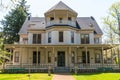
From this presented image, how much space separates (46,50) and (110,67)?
9844 millimetres

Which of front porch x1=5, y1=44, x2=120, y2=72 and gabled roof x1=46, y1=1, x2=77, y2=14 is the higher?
gabled roof x1=46, y1=1, x2=77, y2=14

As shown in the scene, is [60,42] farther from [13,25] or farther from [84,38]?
[13,25]

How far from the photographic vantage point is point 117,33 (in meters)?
35.1

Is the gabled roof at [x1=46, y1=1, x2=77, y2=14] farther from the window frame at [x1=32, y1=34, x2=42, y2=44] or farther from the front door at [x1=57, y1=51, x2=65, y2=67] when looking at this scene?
the front door at [x1=57, y1=51, x2=65, y2=67]

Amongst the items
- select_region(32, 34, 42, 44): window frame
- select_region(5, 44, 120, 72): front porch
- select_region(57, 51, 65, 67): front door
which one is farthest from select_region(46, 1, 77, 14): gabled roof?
select_region(57, 51, 65, 67): front door

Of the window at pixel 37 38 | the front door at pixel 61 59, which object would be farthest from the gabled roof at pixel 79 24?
the front door at pixel 61 59

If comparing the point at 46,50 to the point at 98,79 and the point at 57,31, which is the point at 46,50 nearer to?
the point at 57,31

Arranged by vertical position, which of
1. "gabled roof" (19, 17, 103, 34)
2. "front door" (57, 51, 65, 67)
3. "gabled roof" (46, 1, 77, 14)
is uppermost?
"gabled roof" (46, 1, 77, 14)

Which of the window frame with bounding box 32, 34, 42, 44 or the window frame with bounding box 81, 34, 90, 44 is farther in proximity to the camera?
the window frame with bounding box 81, 34, 90, 44

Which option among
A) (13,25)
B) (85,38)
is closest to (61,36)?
(85,38)

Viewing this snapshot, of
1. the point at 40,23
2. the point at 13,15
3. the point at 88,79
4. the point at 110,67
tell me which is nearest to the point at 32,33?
the point at 40,23

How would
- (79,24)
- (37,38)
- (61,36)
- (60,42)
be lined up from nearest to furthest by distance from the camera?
(60,42) < (61,36) < (37,38) < (79,24)

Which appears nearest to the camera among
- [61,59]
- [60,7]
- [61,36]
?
[61,59]

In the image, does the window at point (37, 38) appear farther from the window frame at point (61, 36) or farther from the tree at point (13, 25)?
the tree at point (13, 25)
